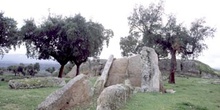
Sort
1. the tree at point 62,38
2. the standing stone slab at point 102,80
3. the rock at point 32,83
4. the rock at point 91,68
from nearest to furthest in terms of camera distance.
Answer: the standing stone slab at point 102,80 → the rock at point 32,83 → the tree at point 62,38 → the rock at point 91,68

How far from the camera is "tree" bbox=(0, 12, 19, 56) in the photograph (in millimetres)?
33713

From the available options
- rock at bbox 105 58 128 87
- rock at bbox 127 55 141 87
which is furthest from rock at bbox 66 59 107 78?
rock at bbox 127 55 141 87

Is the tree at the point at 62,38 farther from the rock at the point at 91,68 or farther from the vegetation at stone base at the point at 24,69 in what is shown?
the vegetation at stone base at the point at 24,69

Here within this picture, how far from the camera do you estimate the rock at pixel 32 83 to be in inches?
858

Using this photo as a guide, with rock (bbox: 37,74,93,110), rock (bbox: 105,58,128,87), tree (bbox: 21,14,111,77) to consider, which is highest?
tree (bbox: 21,14,111,77)

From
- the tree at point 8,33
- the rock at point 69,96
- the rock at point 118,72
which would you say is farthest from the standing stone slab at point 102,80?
the tree at point 8,33

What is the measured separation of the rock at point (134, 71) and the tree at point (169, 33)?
996cm

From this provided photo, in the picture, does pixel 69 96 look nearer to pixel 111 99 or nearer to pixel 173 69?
pixel 111 99

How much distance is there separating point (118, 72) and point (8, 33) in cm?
1539

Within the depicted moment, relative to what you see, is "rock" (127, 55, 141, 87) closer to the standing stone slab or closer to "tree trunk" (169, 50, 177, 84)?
the standing stone slab

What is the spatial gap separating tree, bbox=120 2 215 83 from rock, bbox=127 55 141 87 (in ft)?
32.7

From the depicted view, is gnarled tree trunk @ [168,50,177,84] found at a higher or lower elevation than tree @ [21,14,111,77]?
lower

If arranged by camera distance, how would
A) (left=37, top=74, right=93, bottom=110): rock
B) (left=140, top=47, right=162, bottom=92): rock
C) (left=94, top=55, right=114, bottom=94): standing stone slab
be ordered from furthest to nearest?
(left=140, top=47, right=162, bottom=92): rock → (left=94, top=55, right=114, bottom=94): standing stone slab → (left=37, top=74, right=93, bottom=110): rock

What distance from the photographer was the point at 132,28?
39875mm
